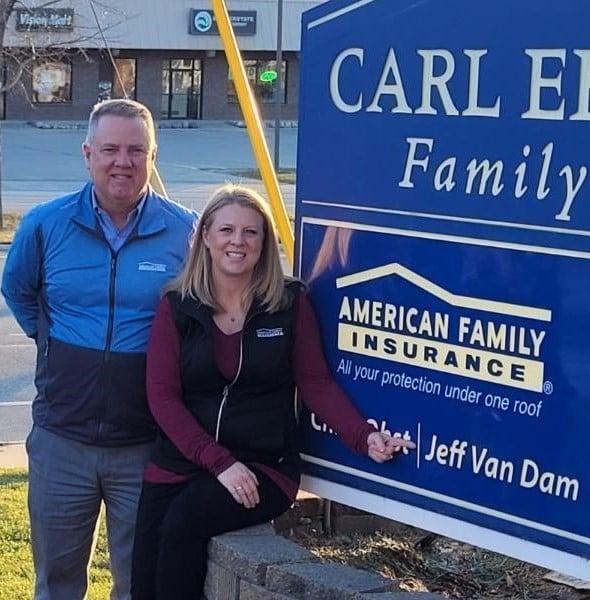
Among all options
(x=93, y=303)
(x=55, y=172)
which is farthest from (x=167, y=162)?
(x=93, y=303)

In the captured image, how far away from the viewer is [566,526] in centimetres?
321

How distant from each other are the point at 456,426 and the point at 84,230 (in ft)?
4.12

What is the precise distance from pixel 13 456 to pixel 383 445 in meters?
4.15

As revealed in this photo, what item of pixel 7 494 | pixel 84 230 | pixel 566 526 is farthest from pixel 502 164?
pixel 7 494

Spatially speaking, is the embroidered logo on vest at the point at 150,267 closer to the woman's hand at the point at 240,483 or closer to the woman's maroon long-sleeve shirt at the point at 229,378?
the woman's maroon long-sleeve shirt at the point at 229,378

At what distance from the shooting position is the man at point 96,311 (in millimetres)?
3715

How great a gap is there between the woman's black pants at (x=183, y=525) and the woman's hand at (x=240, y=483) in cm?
3

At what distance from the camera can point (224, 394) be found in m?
3.61

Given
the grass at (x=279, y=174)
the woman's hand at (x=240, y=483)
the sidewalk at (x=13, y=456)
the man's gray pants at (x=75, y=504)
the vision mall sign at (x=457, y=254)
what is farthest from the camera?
the grass at (x=279, y=174)

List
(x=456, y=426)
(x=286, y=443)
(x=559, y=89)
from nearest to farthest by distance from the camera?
(x=559, y=89) < (x=456, y=426) < (x=286, y=443)

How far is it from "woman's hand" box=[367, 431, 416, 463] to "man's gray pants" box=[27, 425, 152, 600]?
725mm

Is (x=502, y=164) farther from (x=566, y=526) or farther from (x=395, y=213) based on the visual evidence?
(x=566, y=526)

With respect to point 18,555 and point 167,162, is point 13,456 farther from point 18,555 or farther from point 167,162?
point 167,162

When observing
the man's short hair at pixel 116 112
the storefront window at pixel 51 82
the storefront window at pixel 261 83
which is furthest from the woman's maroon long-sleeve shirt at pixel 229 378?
the storefront window at pixel 261 83
